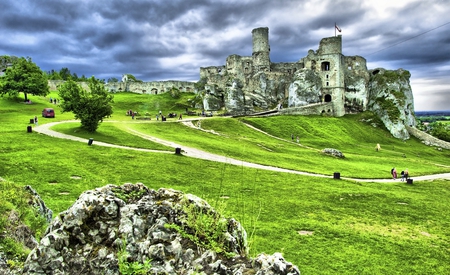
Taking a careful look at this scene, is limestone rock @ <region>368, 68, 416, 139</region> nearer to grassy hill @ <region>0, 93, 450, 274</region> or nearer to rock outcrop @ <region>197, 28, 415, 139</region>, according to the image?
rock outcrop @ <region>197, 28, 415, 139</region>

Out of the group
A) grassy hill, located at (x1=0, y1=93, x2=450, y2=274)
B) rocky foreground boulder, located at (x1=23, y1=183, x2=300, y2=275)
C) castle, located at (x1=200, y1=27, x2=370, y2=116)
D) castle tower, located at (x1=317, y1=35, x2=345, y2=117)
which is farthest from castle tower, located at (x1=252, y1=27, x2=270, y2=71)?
rocky foreground boulder, located at (x1=23, y1=183, x2=300, y2=275)

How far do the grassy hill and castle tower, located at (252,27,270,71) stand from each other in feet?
184

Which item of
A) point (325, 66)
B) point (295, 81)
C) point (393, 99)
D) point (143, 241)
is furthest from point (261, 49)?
point (143, 241)

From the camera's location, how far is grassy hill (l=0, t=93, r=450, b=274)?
14473 millimetres

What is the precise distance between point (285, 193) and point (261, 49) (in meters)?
83.2

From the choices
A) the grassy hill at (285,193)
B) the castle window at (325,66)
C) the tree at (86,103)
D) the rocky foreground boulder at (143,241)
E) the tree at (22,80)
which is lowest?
the grassy hill at (285,193)

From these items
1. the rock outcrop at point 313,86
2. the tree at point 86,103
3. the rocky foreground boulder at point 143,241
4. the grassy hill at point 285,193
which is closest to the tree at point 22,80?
the grassy hill at point 285,193

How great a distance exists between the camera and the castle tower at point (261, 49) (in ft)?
329

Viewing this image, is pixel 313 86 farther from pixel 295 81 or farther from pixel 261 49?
pixel 261 49

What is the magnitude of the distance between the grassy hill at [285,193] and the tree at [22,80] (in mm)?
17361

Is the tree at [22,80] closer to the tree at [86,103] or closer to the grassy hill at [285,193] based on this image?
the grassy hill at [285,193]

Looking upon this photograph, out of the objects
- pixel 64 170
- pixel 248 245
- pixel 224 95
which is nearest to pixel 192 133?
pixel 64 170

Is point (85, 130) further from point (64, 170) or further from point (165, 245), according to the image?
point (165, 245)

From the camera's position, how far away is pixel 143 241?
598cm
